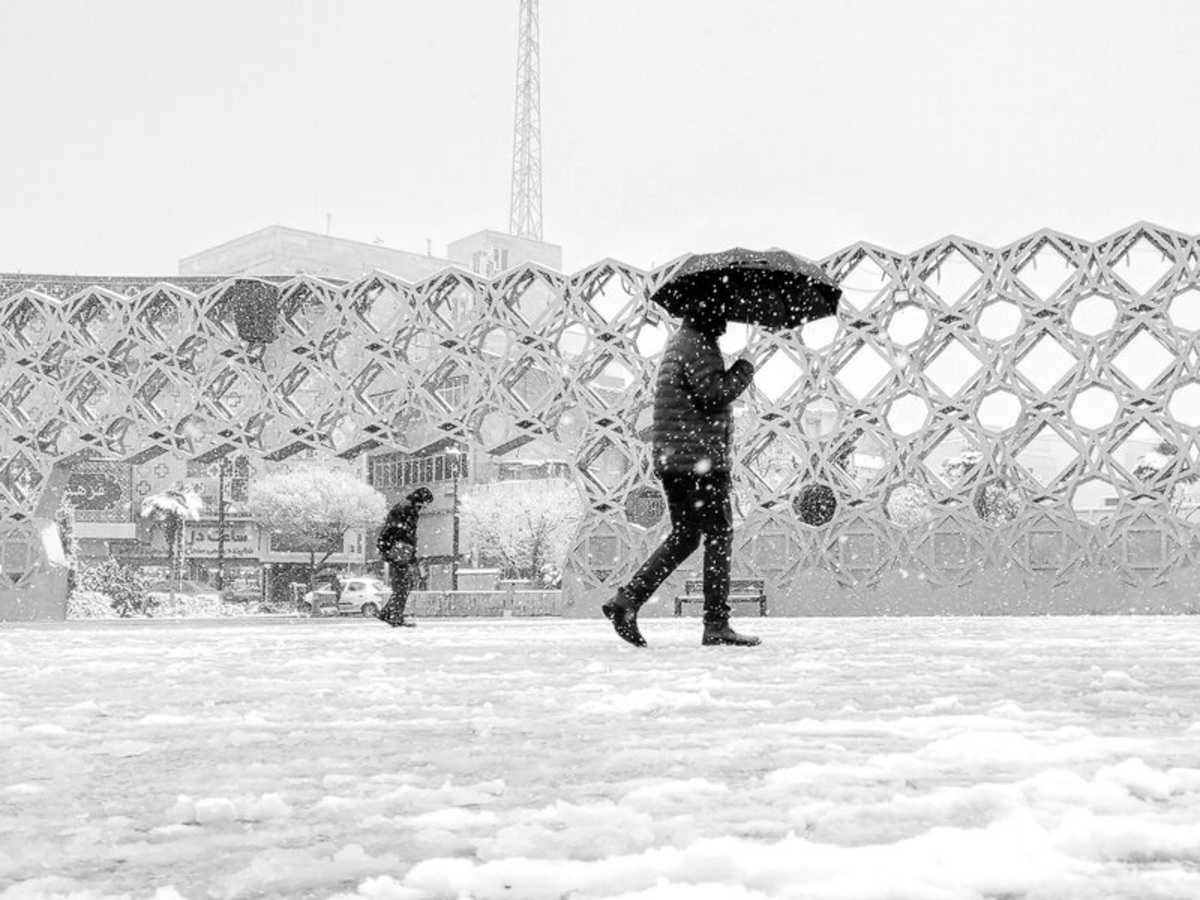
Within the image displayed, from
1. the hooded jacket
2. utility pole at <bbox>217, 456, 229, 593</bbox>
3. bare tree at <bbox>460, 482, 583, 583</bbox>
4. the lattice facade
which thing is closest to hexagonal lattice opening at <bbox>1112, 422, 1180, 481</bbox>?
the lattice facade

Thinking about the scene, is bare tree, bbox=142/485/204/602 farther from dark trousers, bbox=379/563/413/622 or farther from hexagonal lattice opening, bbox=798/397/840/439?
dark trousers, bbox=379/563/413/622

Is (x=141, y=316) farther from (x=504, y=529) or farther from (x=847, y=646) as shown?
(x=504, y=529)

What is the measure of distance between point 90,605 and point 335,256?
68472 mm

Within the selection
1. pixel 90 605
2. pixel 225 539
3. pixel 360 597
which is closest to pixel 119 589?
pixel 90 605

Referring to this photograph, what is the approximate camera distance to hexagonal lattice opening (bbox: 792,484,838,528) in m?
24.2

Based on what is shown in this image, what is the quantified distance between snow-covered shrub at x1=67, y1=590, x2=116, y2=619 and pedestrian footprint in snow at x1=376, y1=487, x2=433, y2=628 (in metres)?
23.5

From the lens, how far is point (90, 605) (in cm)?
3812

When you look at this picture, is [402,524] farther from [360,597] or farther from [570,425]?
[360,597]

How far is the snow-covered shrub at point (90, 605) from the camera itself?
37.5 meters

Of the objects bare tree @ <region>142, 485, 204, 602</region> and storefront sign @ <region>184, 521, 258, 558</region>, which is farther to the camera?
Result: storefront sign @ <region>184, 521, 258, 558</region>

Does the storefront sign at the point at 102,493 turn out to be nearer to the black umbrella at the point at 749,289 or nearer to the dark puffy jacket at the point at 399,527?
the dark puffy jacket at the point at 399,527

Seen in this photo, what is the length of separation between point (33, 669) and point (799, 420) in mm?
17957

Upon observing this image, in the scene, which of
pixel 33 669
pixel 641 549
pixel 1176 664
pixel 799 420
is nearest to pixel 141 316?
pixel 641 549

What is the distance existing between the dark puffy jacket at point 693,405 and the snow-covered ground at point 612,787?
2936 mm
